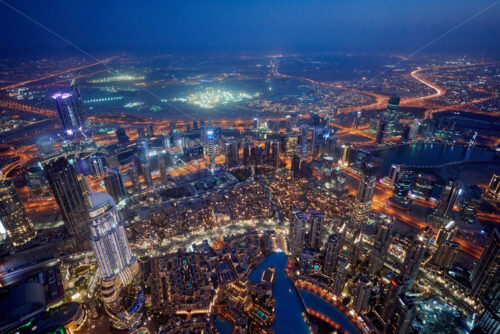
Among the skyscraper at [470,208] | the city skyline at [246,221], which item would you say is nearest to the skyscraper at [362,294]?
the city skyline at [246,221]

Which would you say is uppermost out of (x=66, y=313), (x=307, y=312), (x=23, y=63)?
(x=23, y=63)

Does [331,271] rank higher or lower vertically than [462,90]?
lower

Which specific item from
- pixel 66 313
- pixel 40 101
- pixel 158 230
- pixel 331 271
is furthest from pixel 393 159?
pixel 40 101

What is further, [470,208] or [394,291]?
[470,208]

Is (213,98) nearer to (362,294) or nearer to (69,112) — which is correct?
(69,112)

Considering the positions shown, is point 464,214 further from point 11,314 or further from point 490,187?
point 11,314

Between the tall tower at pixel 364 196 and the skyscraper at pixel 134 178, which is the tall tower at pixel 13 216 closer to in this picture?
the skyscraper at pixel 134 178

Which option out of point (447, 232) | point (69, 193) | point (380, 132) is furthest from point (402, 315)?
point (380, 132)
